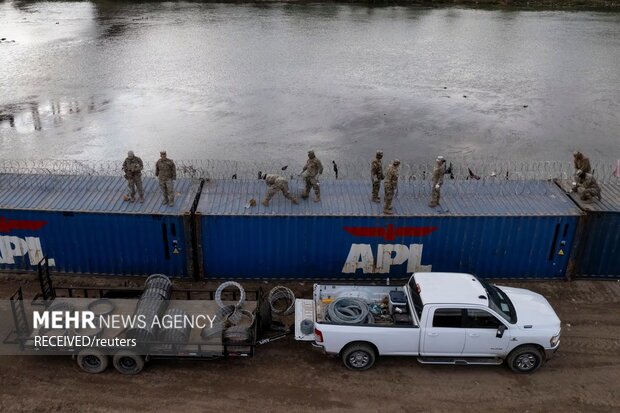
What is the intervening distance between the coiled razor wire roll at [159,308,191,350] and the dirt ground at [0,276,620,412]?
845 mm

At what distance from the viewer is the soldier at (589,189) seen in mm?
14961

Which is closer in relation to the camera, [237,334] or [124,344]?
[124,344]

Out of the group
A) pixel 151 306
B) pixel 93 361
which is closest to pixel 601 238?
pixel 151 306

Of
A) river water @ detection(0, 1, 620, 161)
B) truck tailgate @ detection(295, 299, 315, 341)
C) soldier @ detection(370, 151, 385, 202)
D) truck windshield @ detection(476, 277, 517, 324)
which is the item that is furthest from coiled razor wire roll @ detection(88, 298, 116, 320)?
river water @ detection(0, 1, 620, 161)

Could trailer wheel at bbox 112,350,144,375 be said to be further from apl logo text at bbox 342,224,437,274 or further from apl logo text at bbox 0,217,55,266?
apl logo text at bbox 342,224,437,274

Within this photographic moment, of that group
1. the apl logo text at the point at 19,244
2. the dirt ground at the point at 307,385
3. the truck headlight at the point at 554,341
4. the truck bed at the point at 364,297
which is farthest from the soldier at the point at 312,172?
the apl logo text at the point at 19,244

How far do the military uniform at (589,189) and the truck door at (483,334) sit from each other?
5.87 meters

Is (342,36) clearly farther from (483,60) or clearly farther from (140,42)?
(140,42)

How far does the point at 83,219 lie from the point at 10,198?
2428 millimetres

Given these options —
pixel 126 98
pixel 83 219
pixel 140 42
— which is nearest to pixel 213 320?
pixel 83 219

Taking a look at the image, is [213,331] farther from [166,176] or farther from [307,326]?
[166,176]

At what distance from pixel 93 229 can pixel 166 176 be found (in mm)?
2529

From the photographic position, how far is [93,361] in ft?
38.7

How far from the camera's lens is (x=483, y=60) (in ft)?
144
